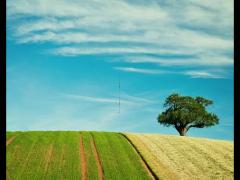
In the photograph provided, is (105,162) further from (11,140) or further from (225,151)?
(225,151)

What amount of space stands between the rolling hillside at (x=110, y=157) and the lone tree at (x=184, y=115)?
3130 cm

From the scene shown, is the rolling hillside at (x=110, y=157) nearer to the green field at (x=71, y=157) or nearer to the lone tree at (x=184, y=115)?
the green field at (x=71, y=157)

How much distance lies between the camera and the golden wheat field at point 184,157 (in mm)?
43281

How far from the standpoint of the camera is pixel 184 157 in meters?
51.6

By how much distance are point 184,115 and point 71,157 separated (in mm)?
53940

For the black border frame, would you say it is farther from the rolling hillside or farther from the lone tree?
the lone tree
